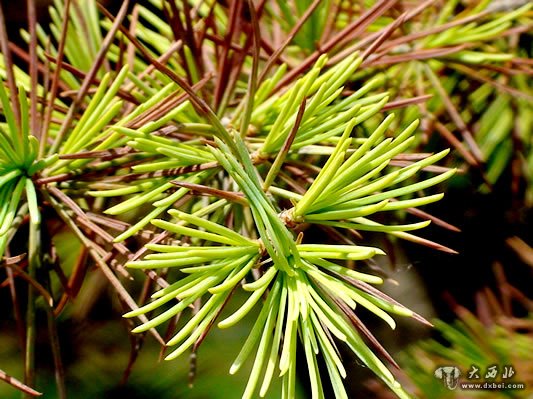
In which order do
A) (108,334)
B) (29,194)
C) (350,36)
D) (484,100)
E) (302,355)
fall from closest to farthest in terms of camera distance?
(29,194) < (350,36) < (484,100) < (108,334) < (302,355)

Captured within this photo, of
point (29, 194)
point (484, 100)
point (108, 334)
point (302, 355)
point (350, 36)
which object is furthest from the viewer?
point (302, 355)

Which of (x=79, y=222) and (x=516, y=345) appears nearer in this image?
(x=79, y=222)

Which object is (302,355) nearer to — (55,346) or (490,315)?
(490,315)

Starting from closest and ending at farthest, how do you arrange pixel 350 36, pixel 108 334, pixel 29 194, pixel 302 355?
1. pixel 29 194
2. pixel 350 36
3. pixel 108 334
4. pixel 302 355

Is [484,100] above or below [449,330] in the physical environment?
above

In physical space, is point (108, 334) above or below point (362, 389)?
above

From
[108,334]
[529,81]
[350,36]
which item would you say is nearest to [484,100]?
[529,81]

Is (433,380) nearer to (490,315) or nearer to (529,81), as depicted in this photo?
(490,315)

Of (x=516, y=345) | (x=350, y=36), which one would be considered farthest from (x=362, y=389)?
(x=350, y=36)

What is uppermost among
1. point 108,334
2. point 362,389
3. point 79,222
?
point 79,222
